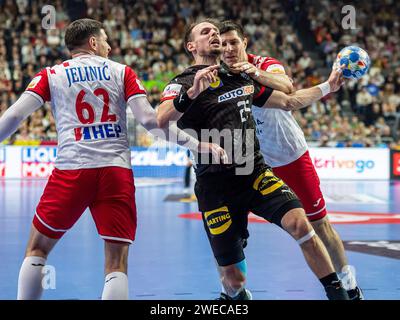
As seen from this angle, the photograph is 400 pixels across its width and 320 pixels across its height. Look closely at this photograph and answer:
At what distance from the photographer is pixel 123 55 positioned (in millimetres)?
23156

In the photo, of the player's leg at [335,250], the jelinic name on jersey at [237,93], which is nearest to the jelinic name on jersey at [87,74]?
the jelinic name on jersey at [237,93]

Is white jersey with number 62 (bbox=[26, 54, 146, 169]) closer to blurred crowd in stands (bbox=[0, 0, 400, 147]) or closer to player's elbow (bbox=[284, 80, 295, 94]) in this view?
player's elbow (bbox=[284, 80, 295, 94])

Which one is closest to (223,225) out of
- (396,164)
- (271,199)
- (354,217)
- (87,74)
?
(271,199)

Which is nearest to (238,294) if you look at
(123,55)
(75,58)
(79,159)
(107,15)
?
(79,159)

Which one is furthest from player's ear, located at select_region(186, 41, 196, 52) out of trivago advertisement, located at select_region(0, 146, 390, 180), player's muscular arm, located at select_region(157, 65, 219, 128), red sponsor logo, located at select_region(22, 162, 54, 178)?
red sponsor logo, located at select_region(22, 162, 54, 178)

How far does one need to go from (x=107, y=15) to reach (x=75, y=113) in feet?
67.1

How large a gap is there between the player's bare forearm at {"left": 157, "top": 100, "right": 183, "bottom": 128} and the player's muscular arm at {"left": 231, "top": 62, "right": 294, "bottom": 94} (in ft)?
1.97

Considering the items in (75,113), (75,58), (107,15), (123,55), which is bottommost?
(75,113)

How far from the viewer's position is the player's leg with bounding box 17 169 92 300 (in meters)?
4.36

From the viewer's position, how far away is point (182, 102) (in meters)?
4.71

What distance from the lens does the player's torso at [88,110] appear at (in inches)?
173

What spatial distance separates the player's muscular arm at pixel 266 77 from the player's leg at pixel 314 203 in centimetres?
89

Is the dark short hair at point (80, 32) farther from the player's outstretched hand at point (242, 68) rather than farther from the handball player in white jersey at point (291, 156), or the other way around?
the handball player in white jersey at point (291, 156)
